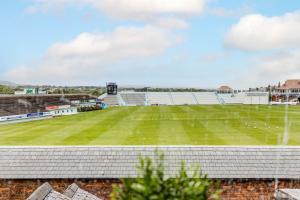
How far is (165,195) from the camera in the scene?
4.69m

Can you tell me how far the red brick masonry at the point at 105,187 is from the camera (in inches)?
450

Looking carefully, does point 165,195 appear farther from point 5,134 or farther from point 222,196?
point 5,134

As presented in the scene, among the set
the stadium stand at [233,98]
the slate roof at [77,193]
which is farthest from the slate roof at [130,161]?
the stadium stand at [233,98]

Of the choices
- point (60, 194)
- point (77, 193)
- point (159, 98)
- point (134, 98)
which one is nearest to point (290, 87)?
point (159, 98)

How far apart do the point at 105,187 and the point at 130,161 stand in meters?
1.03

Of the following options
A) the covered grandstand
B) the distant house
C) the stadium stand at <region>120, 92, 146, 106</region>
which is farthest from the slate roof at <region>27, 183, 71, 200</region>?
the distant house

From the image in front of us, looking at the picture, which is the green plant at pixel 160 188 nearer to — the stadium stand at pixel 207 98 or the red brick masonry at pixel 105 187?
the red brick masonry at pixel 105 187

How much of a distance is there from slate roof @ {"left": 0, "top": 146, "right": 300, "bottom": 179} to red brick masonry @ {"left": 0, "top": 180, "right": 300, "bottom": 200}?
18cm

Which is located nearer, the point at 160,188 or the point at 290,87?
the point at 160,188

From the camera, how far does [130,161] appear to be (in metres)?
11.8

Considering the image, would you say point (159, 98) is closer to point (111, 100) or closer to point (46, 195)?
point (111, 100)

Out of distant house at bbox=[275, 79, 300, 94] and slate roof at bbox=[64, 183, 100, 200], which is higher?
distant house at bbox=[275, 79, 300, 94]

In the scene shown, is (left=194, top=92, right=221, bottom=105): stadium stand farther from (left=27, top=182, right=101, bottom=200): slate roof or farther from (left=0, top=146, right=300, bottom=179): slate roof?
(left=27, top=182, right=101, bottom=200): slate roof

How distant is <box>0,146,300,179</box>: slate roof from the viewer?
37.6ft
